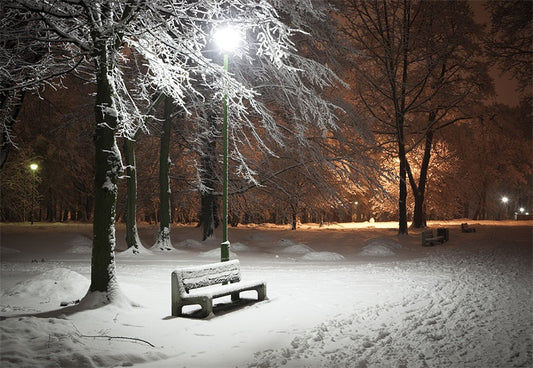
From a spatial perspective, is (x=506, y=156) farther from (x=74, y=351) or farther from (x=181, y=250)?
(x=74, y=351)

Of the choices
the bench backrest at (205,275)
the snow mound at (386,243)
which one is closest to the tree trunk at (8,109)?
the bench backrest at (205,275)

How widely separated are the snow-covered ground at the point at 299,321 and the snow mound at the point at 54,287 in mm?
21

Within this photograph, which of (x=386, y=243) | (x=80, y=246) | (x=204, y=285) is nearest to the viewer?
(x=204, y=285)

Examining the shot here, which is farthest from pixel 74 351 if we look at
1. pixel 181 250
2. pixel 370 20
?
pixel 370 20

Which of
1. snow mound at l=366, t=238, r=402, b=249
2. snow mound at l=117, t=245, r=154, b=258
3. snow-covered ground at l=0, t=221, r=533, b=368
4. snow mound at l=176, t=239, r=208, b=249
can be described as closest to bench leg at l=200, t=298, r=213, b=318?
snow-covered ground at l=0, t=221, r=533, b=368

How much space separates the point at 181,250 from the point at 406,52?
17998 millimetres

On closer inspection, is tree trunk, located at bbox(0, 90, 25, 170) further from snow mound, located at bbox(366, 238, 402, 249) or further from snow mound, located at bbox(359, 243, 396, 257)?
snow mound, located at bbox(366, 238, 402, 249)

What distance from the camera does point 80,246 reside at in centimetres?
2133

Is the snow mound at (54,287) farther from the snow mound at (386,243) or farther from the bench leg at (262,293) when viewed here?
the snow mound at (386,243)

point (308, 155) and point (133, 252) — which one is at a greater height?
point (308, 155)

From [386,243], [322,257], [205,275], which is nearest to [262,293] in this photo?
[205,275]

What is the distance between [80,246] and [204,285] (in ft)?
46.9

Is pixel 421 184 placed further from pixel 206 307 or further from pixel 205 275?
pixel 206 307

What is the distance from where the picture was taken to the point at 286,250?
2100 centimetres
